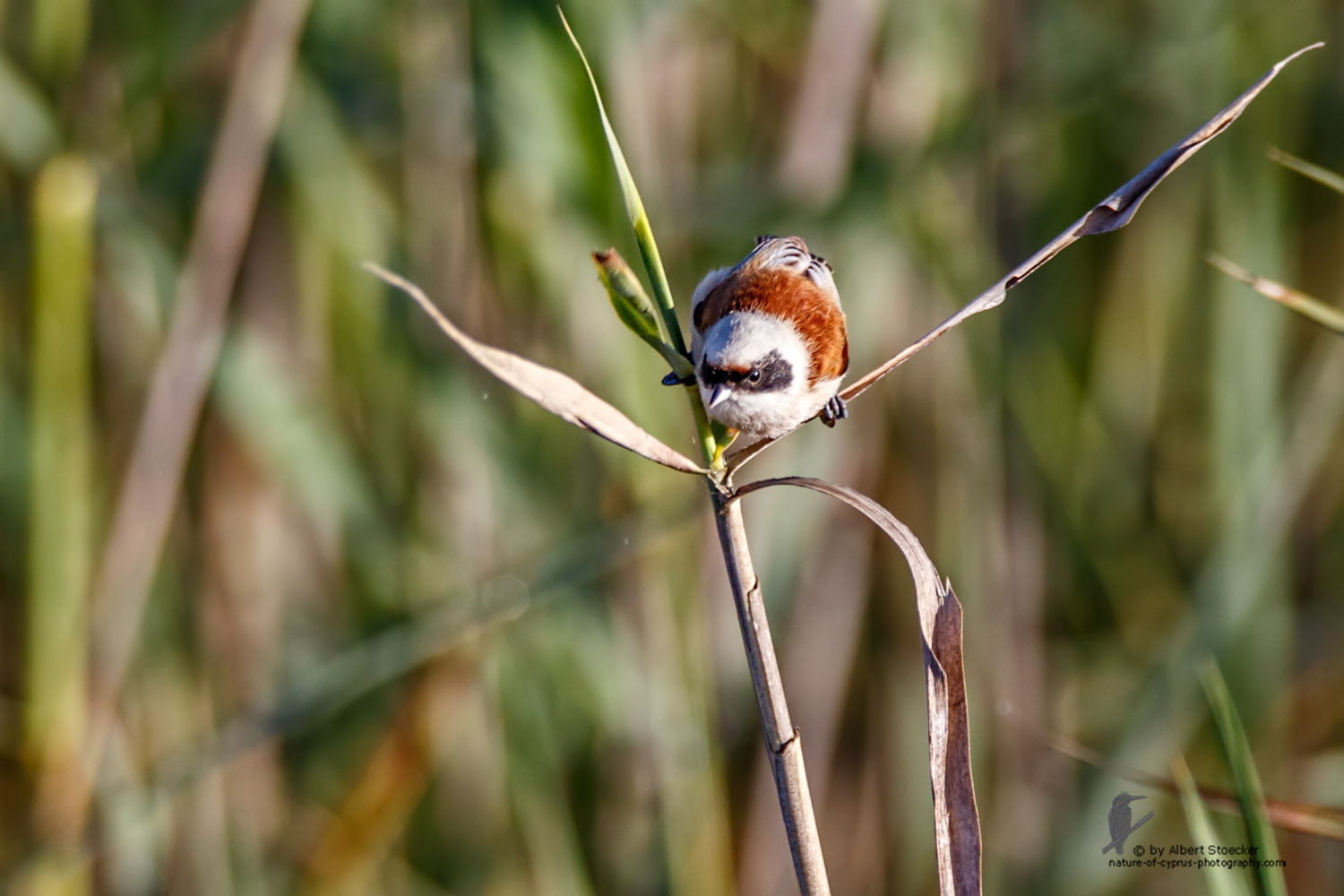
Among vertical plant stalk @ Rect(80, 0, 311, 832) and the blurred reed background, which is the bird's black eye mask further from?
vertical plant stalk @ Rect(80, 0, 311, 832)

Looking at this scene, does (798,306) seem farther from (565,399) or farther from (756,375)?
(565,399)

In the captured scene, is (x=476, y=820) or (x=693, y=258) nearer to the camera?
(x=693, y=258)

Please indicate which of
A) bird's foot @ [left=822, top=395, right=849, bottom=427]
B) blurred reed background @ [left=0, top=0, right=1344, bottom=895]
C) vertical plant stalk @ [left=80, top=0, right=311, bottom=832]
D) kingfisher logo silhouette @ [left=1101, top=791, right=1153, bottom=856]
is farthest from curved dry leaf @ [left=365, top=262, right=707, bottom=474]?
vertical plant stalk @ [left=80, top=0, right=311, bottom=832]

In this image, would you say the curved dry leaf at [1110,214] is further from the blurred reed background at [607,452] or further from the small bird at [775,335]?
the blurred reed background at [607,452]

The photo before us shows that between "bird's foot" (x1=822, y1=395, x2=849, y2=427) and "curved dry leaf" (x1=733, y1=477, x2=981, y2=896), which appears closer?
"curved dry leaf" (x1=733, y1=477, x2=981, y2=896)

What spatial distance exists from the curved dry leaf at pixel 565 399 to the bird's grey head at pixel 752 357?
0.32 m

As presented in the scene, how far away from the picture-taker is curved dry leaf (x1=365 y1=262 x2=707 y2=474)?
0.56 m

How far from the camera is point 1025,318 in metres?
1.89

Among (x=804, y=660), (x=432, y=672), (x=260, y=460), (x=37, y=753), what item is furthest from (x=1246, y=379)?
(x=37, y=753)

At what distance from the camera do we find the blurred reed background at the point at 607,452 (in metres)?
1.52

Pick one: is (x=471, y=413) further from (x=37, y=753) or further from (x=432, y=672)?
(x=37, y=753)

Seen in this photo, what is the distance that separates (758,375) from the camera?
1.01 m

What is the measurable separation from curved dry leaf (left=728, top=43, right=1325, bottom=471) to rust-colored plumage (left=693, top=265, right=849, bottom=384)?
1.32 ft

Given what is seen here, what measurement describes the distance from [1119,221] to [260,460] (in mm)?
1603
